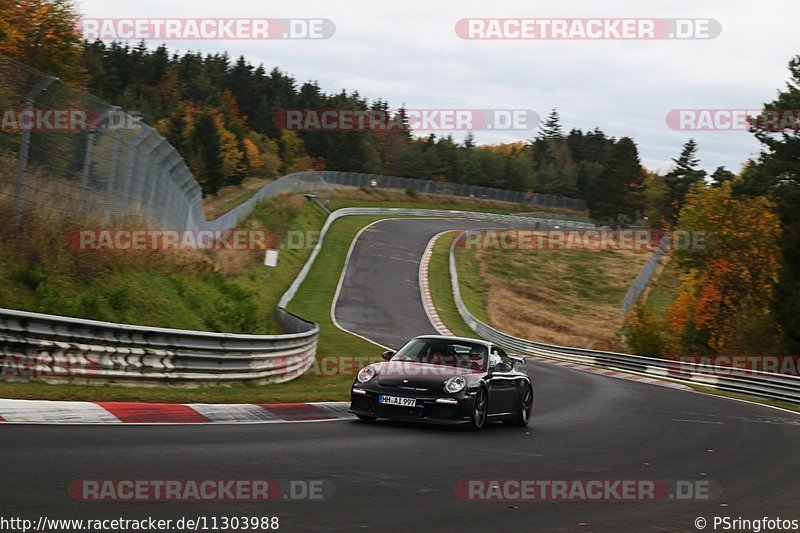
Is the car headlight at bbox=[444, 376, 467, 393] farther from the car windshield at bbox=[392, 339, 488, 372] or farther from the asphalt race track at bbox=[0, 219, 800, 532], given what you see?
the car windshield at bbox=[392, 339, 488, 372]

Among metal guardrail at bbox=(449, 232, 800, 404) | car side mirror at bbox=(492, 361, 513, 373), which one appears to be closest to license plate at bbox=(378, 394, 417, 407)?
car side mirror at bbox=(492, 361, 513, 373)

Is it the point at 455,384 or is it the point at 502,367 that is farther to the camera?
the point at 502,367

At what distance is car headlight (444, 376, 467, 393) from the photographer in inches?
502

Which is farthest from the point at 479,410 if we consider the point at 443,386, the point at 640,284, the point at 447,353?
the point at 640,284

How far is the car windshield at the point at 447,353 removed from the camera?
1372 cm

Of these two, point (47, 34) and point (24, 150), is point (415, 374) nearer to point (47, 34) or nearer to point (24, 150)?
point (24, 150)

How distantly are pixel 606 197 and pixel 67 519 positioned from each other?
393 ft

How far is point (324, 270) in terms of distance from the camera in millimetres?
55156

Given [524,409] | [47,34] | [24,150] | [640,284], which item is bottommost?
[640,284]

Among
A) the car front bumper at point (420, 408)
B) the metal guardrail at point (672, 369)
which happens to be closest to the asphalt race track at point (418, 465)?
the car front bumper at point (420, 408)

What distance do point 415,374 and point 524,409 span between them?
243cm

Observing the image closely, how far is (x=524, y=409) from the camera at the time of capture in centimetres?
1470

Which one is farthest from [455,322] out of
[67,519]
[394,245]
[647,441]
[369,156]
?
[369,156]

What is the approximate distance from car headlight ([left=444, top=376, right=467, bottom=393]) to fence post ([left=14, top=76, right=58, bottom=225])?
23.4 feet
